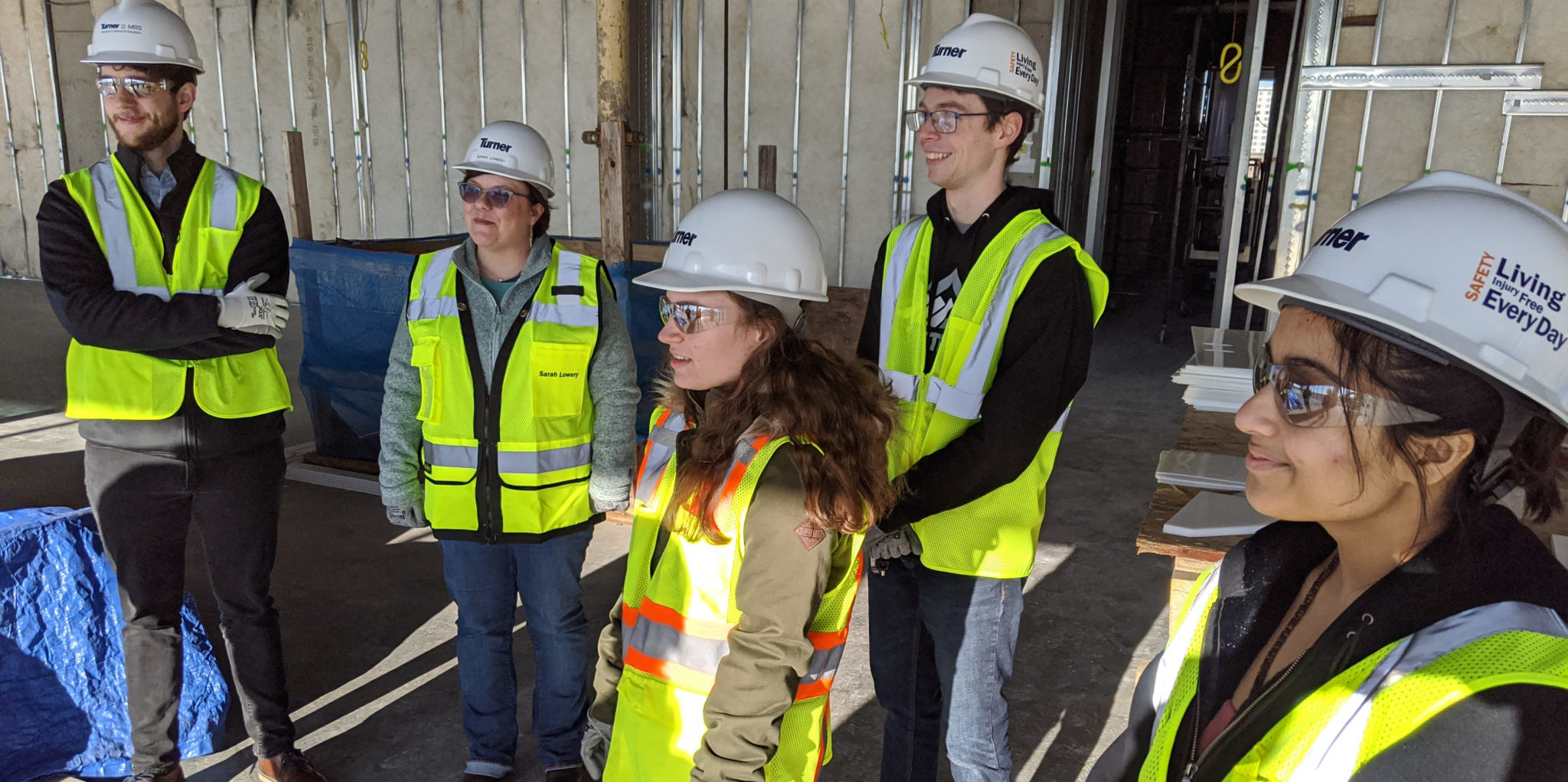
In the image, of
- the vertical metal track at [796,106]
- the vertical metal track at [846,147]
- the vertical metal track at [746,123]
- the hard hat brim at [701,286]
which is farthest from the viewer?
the vertical metal track at [746,123]

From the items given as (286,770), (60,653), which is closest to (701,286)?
(286,770)

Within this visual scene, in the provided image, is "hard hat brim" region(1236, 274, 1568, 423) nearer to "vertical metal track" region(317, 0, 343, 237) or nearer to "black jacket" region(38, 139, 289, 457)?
"black jacket" region(38, 139, 289, 457)

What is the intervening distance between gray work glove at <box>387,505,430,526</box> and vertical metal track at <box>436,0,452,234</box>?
936 centimetres

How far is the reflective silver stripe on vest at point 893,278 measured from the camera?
8.50ft

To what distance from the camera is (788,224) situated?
2.05 m

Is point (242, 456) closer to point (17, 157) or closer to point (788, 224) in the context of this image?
point (788, 224)

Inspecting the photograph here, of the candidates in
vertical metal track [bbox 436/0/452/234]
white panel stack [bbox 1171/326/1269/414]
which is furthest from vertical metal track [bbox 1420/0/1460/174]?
vertical metal track [bbox 436/0/452/234]

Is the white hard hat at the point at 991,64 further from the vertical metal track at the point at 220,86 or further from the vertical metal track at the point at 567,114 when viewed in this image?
the vertical metal track at the point at 220,86

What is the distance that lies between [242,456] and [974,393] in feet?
7.09

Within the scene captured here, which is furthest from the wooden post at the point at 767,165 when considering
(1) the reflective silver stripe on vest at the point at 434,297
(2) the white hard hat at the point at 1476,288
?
(2) the white hard hat at the point at 1476,288

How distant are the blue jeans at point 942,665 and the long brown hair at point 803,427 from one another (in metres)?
0.68

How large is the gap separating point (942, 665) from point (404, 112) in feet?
37.0

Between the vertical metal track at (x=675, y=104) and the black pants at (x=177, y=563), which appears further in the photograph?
the vertical metal track at (x=675, y=104)

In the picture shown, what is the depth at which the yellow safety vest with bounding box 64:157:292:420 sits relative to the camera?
2721 mm
